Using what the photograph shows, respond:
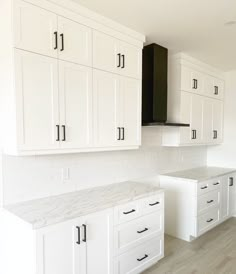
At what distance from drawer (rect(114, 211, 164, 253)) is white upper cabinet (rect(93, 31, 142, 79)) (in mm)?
1580

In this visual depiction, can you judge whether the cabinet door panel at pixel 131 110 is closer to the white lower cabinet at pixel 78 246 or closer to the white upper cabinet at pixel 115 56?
the white upper cabinet at pixel 115 56

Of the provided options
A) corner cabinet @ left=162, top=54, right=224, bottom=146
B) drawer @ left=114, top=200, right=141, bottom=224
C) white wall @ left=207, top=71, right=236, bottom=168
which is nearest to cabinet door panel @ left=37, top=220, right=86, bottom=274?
drawer @ left=114, top=200, right=141, bottom=224

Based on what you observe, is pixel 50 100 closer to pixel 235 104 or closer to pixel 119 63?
pixel 119 63

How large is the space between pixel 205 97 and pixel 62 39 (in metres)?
2.71

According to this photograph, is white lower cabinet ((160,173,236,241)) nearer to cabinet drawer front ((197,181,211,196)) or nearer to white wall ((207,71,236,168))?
cabinet drawer front ((197,181,211,196))

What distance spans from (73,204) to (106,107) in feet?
3.30

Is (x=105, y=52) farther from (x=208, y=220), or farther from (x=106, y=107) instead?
(x=208, y=220)

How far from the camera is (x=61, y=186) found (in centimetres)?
237

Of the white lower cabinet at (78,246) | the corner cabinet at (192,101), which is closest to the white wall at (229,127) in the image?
the corner cabinet at (192,101)

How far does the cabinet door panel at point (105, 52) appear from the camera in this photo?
88.2 inches

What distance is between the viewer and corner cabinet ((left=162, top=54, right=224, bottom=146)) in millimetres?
3377

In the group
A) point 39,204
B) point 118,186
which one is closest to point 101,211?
point 39,204

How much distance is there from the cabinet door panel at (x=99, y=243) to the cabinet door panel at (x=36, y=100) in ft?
2.45

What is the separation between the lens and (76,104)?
6.94 ft
